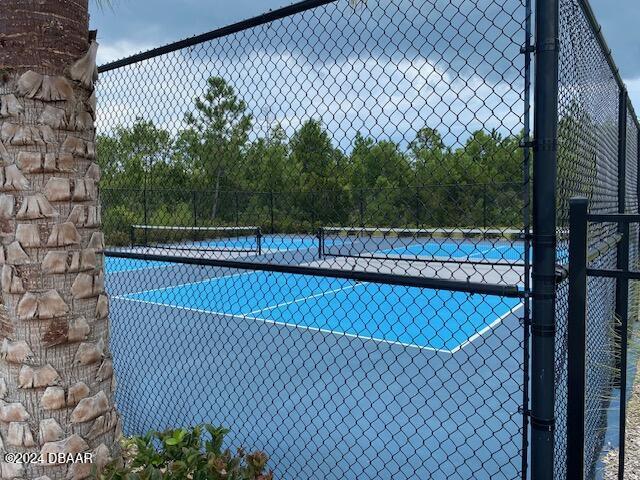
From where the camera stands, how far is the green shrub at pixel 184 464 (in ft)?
6.03

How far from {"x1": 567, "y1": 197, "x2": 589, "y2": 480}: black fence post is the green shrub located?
106 cm

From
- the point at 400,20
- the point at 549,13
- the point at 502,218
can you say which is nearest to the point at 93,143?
the point at 400,20

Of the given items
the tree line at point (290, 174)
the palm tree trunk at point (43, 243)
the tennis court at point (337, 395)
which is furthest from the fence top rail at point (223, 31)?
the tennis court at point (337, 395)

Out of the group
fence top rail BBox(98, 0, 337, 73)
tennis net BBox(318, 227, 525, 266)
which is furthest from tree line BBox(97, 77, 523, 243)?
fence top rail BBox(98, 0, 337, 73)

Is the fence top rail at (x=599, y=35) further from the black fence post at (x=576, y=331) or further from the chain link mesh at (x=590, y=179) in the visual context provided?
the black fence post at (x=576, y=331)

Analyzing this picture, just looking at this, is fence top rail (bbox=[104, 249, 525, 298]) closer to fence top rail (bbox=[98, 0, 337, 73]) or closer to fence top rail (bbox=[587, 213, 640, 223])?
fence top rail (bbox=[587, 213, 640, 223])

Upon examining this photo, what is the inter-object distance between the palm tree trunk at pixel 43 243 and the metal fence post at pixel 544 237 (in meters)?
1.52

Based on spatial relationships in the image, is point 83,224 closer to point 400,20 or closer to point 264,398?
point 400,20

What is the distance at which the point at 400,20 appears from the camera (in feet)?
6.32

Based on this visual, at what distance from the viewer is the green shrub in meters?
1.84

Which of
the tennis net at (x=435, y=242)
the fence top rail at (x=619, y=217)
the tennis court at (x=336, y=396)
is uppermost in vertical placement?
the fence top rail at (x=619, y=217)

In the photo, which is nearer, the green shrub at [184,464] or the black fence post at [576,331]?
the black fence post at [576,331]

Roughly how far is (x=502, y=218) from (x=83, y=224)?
6431mm

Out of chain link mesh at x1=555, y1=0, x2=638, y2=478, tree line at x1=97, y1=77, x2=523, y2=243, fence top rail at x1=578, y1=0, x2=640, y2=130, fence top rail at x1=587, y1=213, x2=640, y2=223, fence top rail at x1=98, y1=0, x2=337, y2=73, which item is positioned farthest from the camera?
tree line at x1=97, y1=77, x2=523, y2=243
